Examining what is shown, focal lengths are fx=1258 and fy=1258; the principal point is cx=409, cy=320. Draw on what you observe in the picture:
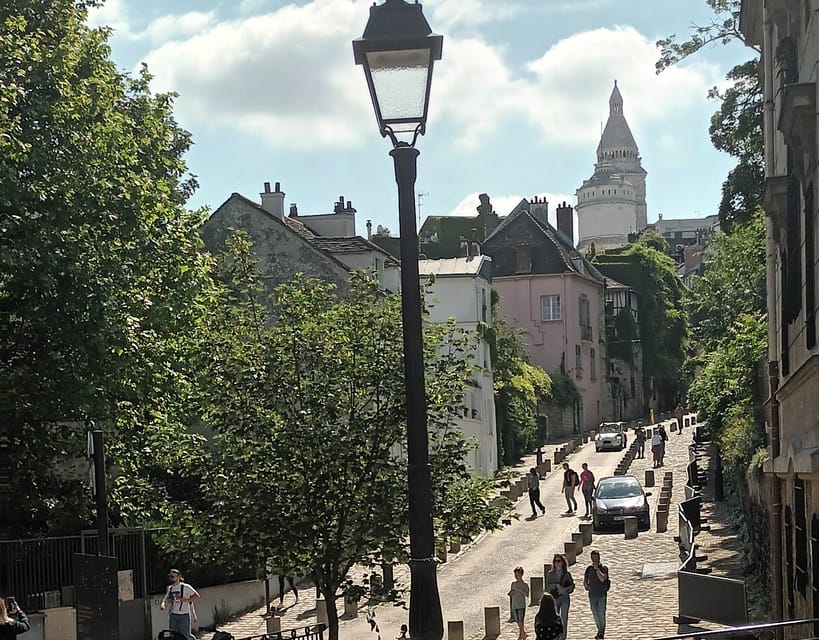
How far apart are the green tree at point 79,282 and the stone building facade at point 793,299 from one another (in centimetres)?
894

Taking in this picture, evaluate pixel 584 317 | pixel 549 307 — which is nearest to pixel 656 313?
pixel 584 317

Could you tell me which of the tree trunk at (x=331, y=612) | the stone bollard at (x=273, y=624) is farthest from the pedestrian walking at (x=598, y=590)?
the stone bollard at (x=273, y=624)

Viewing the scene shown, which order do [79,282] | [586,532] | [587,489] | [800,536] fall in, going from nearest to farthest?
1. [800,536]
2. [79,282]
3. [586,532]
4. [587,489]

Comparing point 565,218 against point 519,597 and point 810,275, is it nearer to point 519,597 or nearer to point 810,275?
point 519,597

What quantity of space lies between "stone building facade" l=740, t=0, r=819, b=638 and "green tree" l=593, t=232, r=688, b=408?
222ft

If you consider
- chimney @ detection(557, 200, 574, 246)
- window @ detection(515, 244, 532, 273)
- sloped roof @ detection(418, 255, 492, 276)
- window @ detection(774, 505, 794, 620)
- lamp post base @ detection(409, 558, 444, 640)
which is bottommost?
window @ detection(774, 505, 794, 620)

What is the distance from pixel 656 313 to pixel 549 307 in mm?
11560

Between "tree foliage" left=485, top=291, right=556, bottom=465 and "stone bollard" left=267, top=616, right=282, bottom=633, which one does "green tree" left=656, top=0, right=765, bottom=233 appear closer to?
"stone bollard" left=267, top=616, right=282, bottom=633

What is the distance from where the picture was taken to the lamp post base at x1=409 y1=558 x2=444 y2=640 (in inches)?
278

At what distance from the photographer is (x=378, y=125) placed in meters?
7.30

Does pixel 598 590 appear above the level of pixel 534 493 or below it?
above

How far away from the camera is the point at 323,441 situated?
18500 mm

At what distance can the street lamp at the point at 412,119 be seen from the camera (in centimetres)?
704

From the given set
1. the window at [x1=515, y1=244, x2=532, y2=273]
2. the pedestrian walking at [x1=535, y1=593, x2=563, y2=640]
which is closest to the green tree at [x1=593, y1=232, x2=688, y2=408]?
the window at [x1=515, y1=244, x2=532, y2=273]
